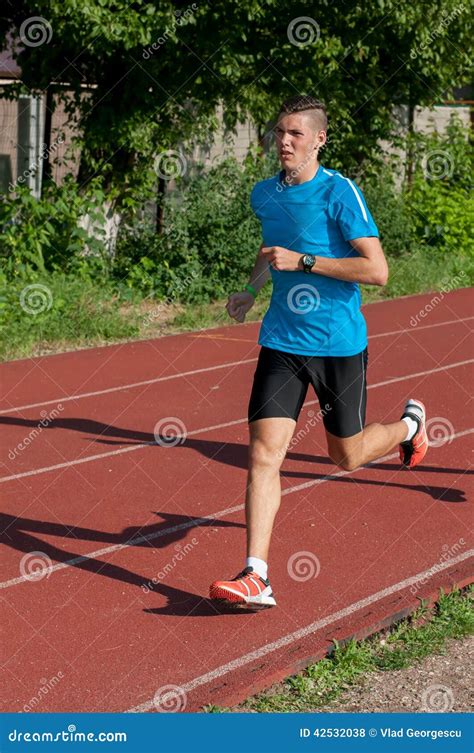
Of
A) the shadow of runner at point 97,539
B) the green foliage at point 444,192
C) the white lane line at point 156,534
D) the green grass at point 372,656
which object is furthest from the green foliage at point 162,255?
the green grass at point 372,656

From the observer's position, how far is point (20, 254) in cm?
1372

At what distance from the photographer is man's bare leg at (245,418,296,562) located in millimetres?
5164

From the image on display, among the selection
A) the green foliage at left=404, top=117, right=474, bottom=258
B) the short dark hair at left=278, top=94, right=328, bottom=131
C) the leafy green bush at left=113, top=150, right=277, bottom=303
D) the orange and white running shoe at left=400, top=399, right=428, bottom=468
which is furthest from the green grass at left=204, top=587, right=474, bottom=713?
the green foliage at left=404, top=117, right=474, bottom=258

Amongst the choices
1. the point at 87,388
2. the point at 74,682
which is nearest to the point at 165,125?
the point at 87,388

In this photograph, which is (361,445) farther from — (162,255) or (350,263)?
(162,255)

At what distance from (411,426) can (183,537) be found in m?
1.43

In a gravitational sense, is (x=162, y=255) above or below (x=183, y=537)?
below

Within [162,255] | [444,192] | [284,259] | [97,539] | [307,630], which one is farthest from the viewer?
[444,192]

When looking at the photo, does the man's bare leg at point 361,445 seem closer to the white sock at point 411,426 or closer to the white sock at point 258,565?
the white sock at point 411,426

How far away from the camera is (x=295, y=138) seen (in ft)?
16.9

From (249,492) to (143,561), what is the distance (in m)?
0.99

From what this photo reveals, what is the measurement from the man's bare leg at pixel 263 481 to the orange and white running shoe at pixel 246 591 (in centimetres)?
11

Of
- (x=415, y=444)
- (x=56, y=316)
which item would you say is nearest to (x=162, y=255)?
(x=56, y=316)

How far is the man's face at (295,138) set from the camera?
16.9 feet
